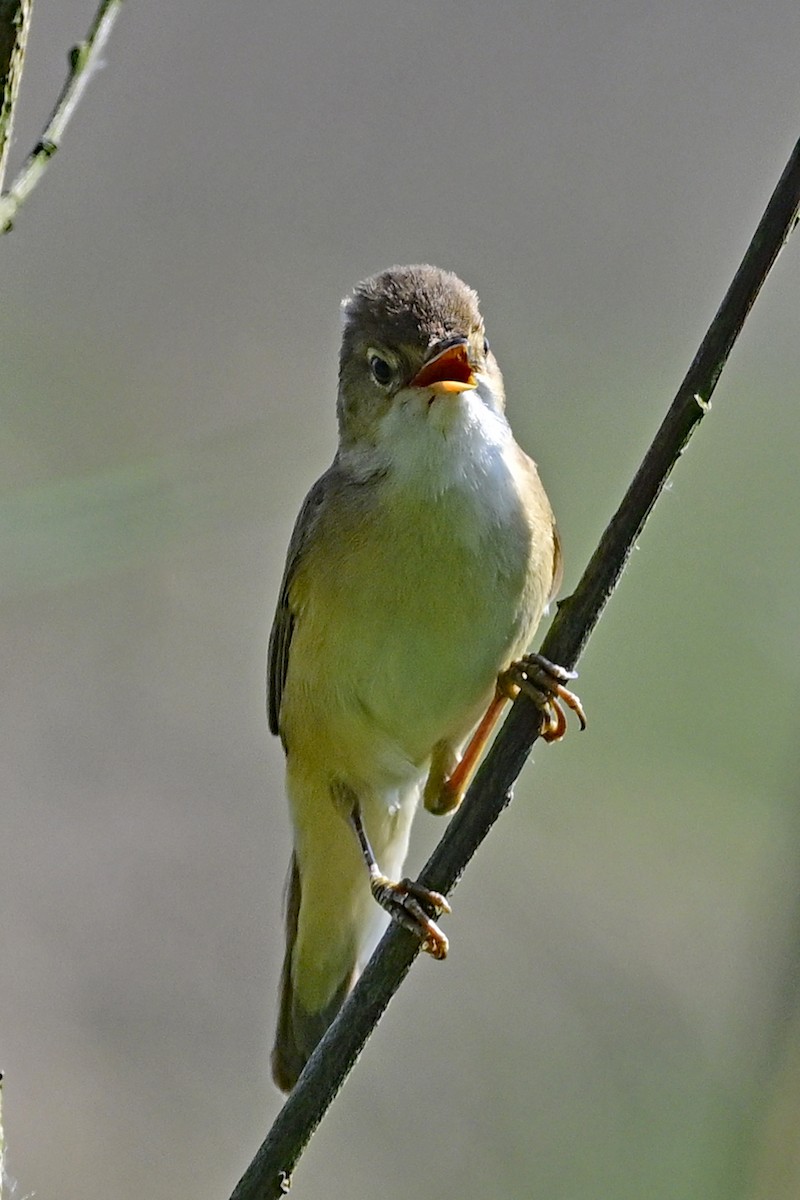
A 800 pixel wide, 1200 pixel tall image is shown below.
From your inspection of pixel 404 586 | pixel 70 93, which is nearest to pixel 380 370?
pixel 404 586

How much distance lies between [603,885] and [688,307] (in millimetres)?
1847

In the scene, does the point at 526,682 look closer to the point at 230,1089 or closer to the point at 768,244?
the point at 768,244

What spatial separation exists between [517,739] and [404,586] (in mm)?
698

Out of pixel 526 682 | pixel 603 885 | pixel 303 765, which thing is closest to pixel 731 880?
pixel 603 885

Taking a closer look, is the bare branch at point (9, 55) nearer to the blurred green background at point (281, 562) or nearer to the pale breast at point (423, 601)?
the blurred green background at point (281, 562)

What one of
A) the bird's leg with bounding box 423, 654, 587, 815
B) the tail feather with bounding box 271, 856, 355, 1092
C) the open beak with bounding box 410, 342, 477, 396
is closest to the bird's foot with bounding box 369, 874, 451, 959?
the bird's leg with bounding box 423, 654, 587, 815

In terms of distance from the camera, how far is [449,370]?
2.58m

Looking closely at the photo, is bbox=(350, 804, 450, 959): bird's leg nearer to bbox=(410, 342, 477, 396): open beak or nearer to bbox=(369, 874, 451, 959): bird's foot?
bbox=(369, 874, 451, 959): bird's foot

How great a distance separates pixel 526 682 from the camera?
225 cm

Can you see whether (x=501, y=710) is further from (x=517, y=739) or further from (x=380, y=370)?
(x=517, y=739)

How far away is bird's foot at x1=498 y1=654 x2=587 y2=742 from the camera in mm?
2096

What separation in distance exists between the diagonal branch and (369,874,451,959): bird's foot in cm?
6

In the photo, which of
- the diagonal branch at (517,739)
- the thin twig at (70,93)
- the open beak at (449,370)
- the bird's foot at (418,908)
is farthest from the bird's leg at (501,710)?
the thin twig at (70,93)

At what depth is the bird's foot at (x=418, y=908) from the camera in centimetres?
206
